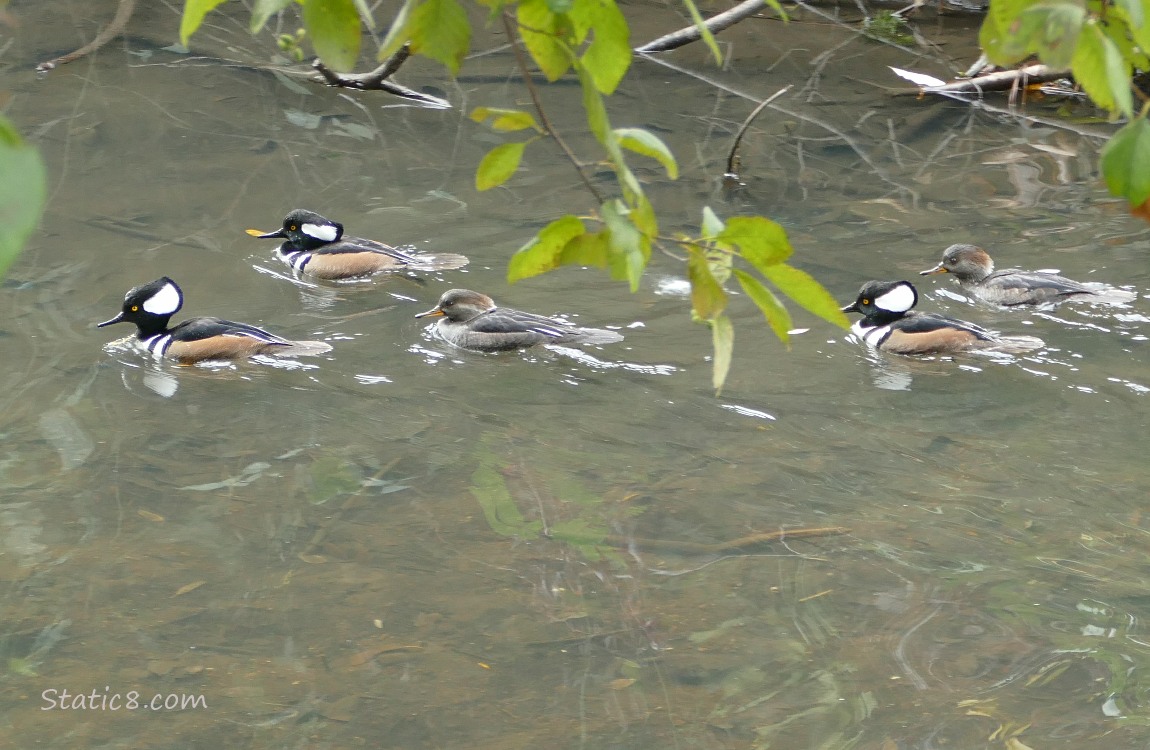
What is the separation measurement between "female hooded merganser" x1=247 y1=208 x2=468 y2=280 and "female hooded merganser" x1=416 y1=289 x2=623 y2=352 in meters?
1.01

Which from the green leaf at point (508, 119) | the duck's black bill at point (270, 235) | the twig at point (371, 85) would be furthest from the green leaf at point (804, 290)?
the twig at point (371, 85)

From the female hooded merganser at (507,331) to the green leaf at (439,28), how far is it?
5690mm

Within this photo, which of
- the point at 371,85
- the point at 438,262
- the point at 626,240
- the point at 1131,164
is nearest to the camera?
the point at 1131,164

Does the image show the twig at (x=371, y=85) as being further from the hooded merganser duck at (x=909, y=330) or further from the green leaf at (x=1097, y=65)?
the green leaf at (x=1097, y=65)

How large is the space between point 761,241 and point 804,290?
9 centimetres

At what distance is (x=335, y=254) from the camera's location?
8156mm

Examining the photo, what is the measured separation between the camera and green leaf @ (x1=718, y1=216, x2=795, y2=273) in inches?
54.5

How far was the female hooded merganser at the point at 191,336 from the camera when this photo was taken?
7.02 m

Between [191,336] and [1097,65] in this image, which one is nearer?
[1097,65]

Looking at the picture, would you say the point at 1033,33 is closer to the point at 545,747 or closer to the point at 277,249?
the point at 545,747

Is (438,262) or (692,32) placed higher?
(692,32)

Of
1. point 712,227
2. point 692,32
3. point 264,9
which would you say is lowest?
point 692,32

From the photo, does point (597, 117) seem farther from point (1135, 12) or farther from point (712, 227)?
point (1135, 12)

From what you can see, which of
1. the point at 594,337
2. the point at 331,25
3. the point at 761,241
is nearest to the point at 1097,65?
the point at 761,241
